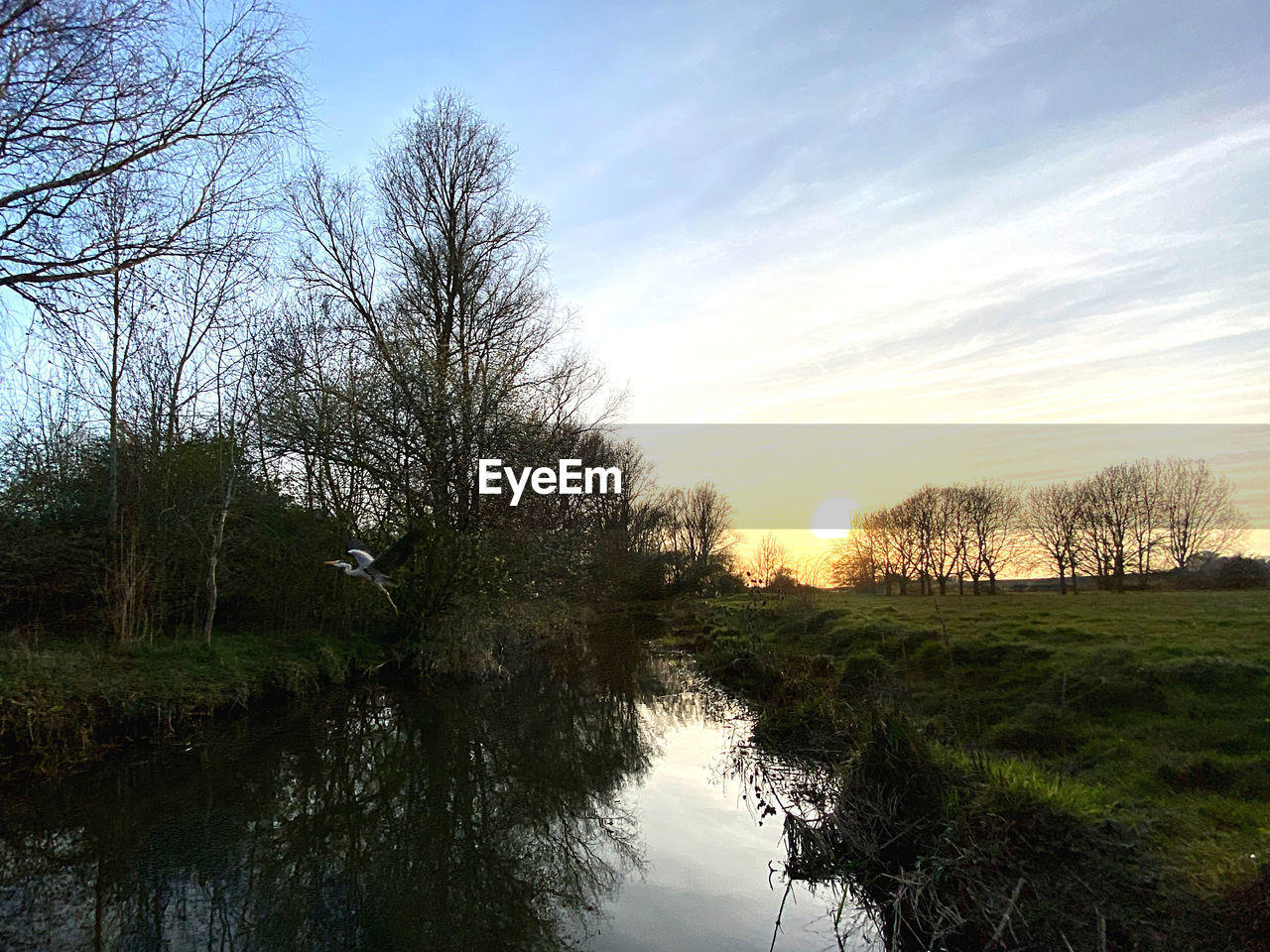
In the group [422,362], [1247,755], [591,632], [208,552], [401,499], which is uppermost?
[422,362]

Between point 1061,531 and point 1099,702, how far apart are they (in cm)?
3083

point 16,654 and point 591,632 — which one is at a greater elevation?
point 16,654

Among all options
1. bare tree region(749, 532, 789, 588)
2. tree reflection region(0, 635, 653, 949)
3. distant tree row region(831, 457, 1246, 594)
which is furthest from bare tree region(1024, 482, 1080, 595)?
tree reflection region(0, 635, 653, 949)

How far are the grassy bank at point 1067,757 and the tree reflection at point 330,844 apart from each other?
2.45m

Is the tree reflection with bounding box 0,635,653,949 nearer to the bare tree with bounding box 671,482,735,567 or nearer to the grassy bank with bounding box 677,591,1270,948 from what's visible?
the grassy bank with bounding box 677,591,1270,948

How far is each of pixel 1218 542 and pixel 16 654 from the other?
1684 inches

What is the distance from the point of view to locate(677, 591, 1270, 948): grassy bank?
4152 millimetres

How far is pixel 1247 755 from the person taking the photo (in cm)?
562

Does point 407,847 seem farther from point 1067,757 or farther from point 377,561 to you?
point 1067,757

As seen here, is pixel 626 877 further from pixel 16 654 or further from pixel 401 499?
pixel 401 499

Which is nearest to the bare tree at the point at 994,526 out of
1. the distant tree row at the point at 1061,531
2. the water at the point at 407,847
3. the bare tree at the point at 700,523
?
the distant tree row at the point at 1061,531

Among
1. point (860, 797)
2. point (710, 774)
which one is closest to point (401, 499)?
point (710, 774)

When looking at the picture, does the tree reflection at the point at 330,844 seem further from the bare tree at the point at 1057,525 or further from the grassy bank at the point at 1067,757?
the bare tree at the point at 1057,525

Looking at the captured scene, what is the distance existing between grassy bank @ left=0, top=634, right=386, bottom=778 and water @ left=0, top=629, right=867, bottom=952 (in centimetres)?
50
